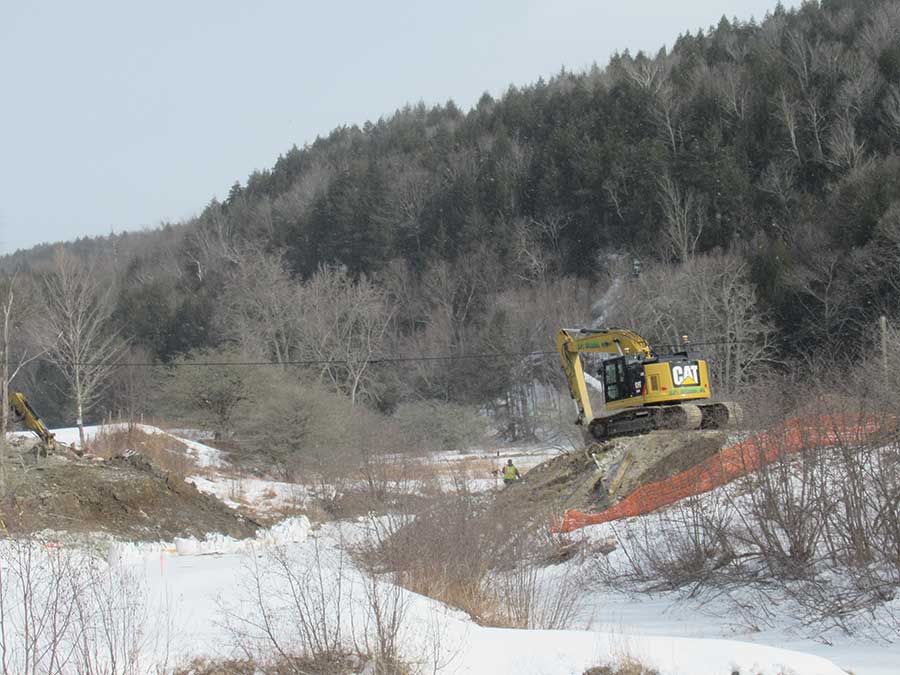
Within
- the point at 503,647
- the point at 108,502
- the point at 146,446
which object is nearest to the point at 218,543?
the point at 108,502

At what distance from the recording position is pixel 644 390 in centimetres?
2580

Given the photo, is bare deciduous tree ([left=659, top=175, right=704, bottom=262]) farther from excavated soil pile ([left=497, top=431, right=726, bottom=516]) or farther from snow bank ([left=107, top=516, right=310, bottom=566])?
snow bank ([left=107, top=516, right=310, bottom=566])

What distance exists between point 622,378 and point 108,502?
1299 centimetres

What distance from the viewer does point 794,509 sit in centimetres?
1367

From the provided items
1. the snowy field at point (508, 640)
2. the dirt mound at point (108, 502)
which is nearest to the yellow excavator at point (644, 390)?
the dirt mound at point (108, 502)

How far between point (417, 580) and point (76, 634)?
175 inches

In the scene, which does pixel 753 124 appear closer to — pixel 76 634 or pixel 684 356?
pixel 684 356

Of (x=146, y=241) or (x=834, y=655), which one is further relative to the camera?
(x=146, y=241)

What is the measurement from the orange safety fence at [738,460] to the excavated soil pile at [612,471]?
1.34 metres

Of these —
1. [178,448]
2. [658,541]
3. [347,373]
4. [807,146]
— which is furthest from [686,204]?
[658,541]

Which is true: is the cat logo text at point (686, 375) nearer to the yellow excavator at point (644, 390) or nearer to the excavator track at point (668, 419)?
the yellow excavator at point (644, 390)

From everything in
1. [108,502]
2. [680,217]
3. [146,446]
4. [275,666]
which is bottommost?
[146,446]

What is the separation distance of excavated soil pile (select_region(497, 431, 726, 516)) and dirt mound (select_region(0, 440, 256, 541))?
23.1 feet

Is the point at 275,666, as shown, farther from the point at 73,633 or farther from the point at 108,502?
the point at 108,502
